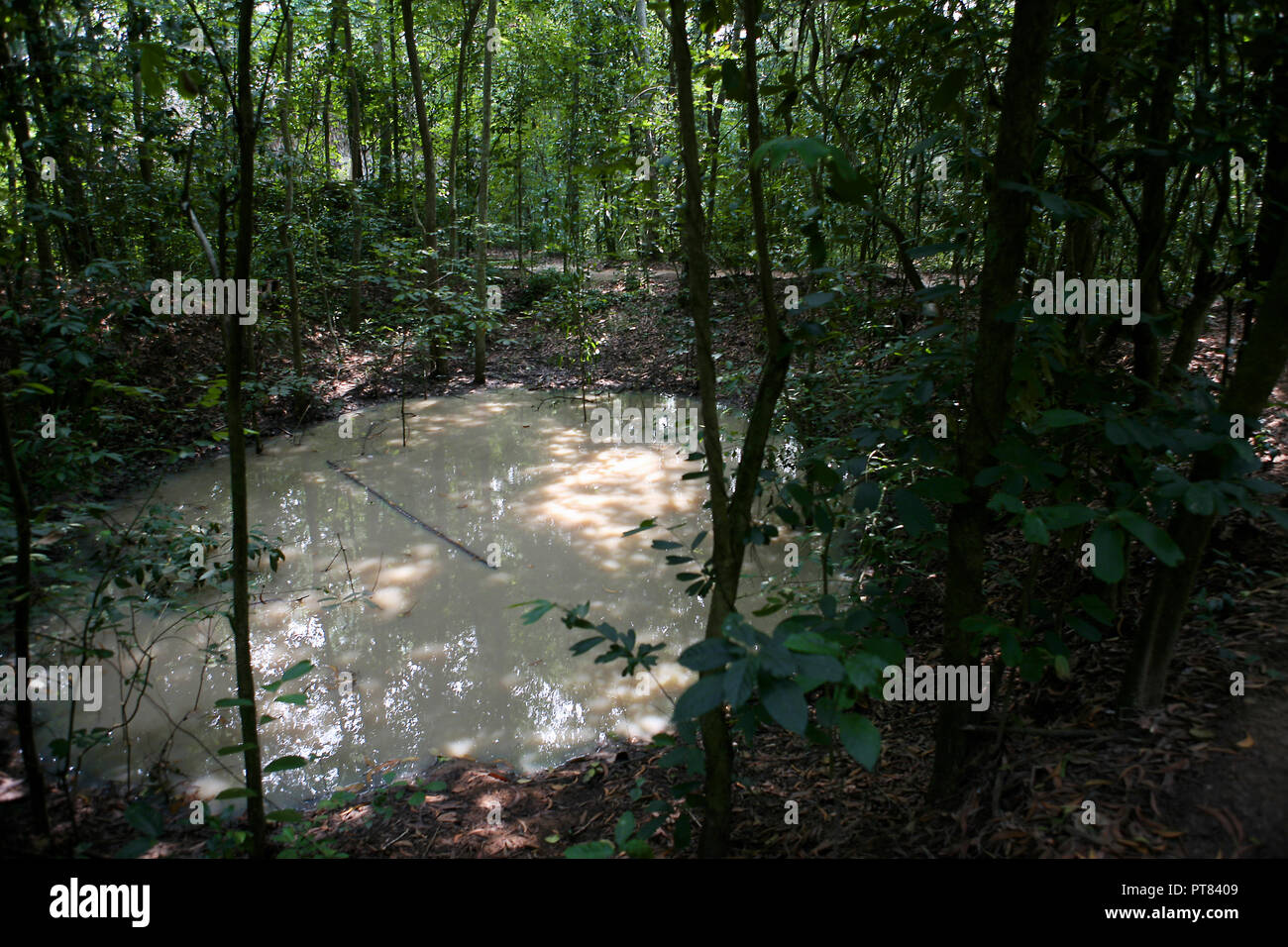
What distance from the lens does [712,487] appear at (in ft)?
5.38

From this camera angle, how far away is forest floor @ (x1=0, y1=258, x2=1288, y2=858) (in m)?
1.63

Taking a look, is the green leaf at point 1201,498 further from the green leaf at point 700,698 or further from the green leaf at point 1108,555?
the green leaf at point 700,698

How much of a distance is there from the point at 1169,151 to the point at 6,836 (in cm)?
353

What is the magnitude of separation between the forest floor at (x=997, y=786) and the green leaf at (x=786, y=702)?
1.00 metres

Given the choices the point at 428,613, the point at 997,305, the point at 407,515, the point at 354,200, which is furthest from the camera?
the point at 354,200

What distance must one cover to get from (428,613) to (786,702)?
12.3 ft

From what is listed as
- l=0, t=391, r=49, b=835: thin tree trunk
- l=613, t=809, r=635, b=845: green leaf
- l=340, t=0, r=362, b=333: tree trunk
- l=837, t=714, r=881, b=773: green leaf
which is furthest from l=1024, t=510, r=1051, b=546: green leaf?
l=340, t=0, r=362, b=333: tree trunk

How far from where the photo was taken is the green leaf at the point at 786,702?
929 millimetres

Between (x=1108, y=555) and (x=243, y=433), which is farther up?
(x=243, y=433)

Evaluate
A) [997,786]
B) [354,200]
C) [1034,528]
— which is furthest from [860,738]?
[354,200]

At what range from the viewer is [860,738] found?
1060mm

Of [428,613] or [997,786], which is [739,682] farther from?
[428,613]

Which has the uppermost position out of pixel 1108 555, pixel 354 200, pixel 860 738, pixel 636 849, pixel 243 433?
pixel 354 200

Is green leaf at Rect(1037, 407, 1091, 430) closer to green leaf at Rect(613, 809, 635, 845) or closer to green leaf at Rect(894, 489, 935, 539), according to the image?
green leaf at Rect(894, 489, 935, 539)
